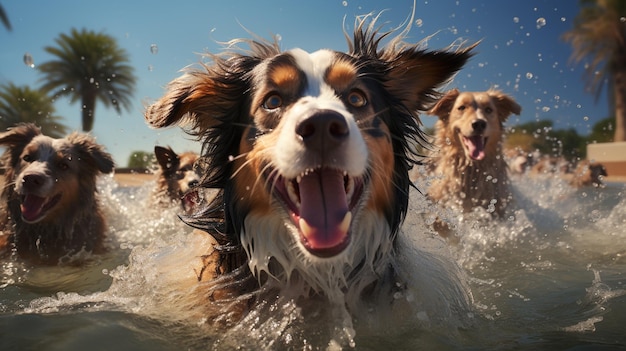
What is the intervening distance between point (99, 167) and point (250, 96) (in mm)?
4217

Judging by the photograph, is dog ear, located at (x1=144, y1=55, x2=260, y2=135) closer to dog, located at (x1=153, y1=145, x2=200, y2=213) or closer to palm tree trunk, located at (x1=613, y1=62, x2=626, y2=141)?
dog, located at (x1=153, y1=145, x2=200, y2=213)

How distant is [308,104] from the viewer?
3176 mm

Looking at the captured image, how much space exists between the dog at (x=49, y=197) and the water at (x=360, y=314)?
474 mm

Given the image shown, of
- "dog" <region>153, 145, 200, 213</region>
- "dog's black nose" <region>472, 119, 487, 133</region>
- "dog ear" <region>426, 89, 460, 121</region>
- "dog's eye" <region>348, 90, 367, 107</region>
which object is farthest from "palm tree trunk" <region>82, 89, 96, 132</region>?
"dog's eye" <region>348, 90, 367, 107</region>

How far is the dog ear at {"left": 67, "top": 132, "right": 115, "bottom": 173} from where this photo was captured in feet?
23.9

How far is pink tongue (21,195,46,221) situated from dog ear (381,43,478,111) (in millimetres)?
4537

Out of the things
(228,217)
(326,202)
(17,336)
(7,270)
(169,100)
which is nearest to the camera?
(17,336)

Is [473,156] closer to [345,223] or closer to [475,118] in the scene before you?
[475,118]

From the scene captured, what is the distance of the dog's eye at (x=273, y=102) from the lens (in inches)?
138

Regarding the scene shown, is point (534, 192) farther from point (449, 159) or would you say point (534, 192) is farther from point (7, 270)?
point (7, 270)

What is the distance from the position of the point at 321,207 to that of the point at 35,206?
4.83 metres

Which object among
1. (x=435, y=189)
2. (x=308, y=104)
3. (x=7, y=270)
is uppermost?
(x=308, y=104)

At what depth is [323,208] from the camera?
3137 millimetres

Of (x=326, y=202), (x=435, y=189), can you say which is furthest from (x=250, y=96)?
(x=435, y=189)
